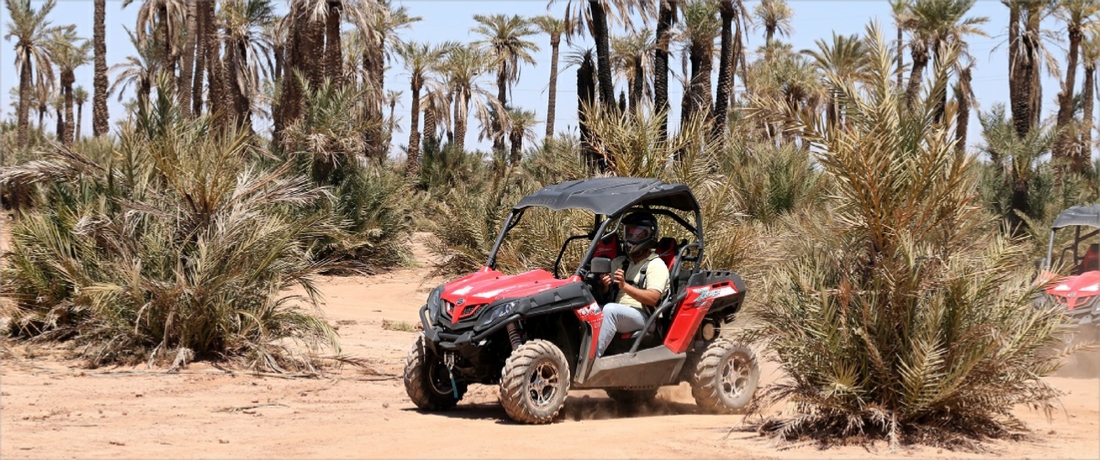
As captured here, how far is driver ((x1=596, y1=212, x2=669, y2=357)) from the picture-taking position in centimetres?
856

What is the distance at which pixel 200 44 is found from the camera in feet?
117

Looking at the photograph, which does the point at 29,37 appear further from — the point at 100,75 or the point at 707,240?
the point at 707,240

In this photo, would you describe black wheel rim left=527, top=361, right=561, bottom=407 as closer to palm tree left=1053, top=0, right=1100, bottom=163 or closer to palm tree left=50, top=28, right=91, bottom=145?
palm tree left=1053, top=0, right=1100, bottom=163

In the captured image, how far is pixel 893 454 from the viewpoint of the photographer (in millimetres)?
6922

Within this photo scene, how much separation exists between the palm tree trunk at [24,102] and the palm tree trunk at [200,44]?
611 cm

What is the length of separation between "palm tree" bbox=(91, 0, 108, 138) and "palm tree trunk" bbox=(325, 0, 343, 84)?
9806 millimetres

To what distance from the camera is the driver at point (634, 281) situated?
337 inches

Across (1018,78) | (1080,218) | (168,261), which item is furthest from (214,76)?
(1018,78)

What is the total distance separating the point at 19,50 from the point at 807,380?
49312 millimetres

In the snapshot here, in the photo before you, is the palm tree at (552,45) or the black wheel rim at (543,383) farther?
the palm tree at (552,45)

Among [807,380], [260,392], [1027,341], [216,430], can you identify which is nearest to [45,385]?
[260,392]

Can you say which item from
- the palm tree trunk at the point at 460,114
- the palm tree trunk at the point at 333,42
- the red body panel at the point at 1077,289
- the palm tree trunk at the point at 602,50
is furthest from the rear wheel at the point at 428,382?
the palm tree trunk at the point at 460,114

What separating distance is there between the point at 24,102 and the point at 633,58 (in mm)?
24542

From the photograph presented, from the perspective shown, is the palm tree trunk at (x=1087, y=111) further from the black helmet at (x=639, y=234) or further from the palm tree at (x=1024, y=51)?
the black helmet at (x=639, y=234)
